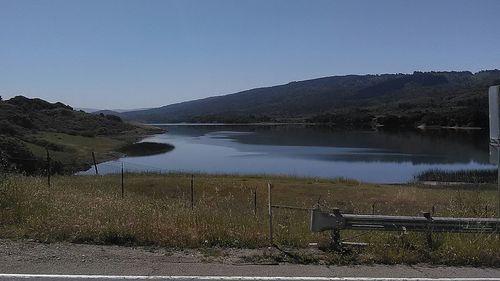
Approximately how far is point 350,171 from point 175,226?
47012mm

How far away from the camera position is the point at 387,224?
7.32 metres

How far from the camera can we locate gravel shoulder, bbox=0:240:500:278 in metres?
6.11

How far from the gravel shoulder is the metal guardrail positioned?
81 centimetres

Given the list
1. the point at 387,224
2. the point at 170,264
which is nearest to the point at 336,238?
the point at 387,224

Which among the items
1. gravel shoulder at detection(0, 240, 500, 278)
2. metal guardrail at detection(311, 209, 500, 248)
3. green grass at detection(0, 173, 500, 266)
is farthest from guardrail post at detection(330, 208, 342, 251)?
gravel shoulder at detection(0, 240, 500, 278)

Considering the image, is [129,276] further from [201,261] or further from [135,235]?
[135,235]

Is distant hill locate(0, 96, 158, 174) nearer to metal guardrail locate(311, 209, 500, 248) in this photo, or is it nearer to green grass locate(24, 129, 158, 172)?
green grass locate(24, 129, 158, 172)

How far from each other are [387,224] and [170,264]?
9.82ft

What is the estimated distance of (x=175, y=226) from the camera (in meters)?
7.76

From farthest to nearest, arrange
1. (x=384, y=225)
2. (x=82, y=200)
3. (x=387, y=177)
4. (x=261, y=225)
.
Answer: (x=387, y=177), (x=82, y=200), (x=261, y=225), (x=384, y=225)

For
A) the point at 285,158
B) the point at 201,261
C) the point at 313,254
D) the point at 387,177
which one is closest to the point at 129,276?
the point at 201,261

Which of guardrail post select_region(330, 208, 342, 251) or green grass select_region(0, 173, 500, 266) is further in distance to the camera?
guardrail post select_region(330, 208, 342, 251)

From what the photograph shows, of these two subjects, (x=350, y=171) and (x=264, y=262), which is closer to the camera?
(x=264, y=262)

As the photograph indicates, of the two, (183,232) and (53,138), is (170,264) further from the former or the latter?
(53,138)
